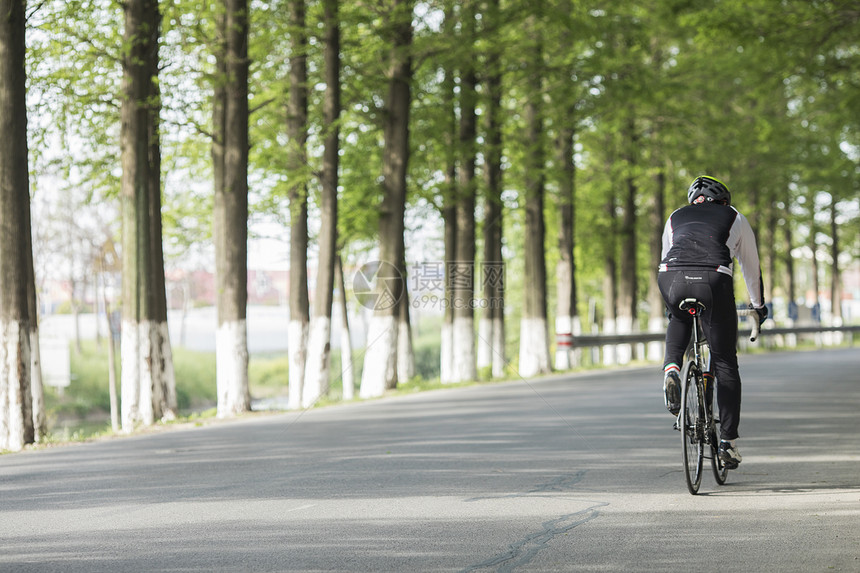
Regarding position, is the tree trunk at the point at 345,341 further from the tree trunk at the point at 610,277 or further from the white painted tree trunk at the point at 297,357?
the tree trunk at the point at 610,277

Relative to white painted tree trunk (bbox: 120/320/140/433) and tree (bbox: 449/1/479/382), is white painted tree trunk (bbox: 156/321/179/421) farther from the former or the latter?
tree (bbox: 449/1/479/382)

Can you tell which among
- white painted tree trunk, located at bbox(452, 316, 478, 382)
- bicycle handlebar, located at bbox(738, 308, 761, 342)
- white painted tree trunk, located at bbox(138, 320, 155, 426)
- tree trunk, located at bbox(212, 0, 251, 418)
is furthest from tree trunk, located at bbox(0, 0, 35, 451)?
white painted tree trunk, located at bbox(452, 316, 478, 382)

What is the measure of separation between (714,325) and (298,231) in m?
16.5

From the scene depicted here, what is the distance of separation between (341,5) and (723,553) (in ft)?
56.3

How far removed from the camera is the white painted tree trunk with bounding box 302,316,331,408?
20.7 metres

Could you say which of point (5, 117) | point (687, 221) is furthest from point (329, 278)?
point (687, 221)

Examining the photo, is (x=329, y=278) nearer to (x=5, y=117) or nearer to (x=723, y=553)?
(x=5, y=117)

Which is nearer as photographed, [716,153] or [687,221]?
[687,221]

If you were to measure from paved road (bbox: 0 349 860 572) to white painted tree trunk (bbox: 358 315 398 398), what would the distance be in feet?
28.8

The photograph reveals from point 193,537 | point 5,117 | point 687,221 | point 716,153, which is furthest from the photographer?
point 716,153

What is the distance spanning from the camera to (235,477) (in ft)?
28.4

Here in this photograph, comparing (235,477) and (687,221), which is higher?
(687,221)

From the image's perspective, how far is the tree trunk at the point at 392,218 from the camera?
72.6ft

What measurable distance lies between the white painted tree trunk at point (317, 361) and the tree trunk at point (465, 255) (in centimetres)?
598
